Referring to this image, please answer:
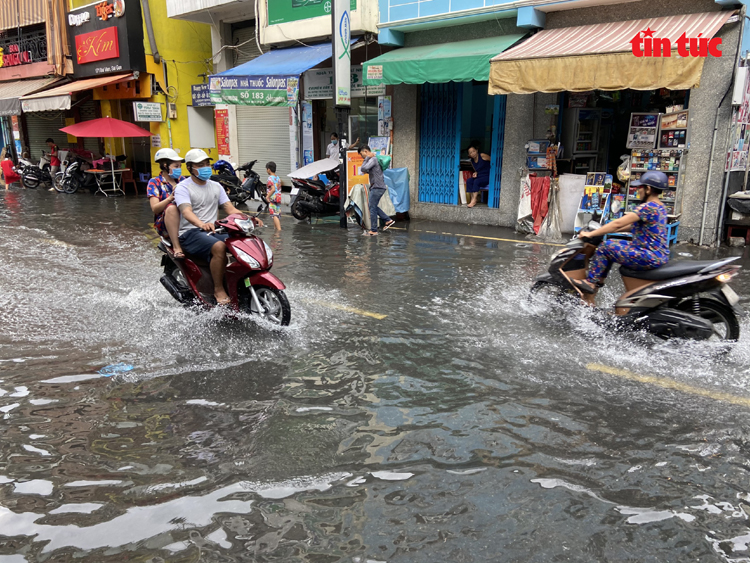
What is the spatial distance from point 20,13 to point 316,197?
1794 centimetres

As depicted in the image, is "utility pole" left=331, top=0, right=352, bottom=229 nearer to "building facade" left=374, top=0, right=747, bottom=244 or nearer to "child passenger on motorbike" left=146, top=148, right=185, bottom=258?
"building facade" left=374, top=0, right=747, bottom=244

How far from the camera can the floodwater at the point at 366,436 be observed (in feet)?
9.08

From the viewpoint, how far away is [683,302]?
487cm

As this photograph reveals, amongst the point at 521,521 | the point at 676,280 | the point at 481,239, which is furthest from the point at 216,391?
the point at 481,239

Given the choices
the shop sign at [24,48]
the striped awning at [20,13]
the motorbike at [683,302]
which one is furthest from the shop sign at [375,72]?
the shop sign at [24,48]

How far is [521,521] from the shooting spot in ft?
9.35

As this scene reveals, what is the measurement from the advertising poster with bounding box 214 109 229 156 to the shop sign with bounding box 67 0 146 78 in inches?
122

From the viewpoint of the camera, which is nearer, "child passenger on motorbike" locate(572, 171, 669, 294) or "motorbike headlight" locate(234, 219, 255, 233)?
"child passenger on motorbike" locate(572, 171, 669, 294)

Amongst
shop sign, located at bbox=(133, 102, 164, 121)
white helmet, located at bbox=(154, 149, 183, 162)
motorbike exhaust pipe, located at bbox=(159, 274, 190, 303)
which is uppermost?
shop sign, located at bbox=(133, 102, 164, 121)

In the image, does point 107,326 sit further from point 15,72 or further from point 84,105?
point 15,72

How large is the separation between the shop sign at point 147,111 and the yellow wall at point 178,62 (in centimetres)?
56

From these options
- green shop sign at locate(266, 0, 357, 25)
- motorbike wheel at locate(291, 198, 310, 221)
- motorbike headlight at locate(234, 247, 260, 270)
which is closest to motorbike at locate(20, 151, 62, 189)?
green shop sign at locate(266, 0, 357, 25)

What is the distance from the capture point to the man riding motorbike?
220 inches
